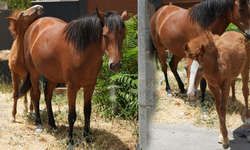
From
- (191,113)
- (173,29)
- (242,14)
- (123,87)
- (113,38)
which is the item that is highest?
(242,14)

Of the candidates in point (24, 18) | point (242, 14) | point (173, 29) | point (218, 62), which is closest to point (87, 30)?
point (218, 62)

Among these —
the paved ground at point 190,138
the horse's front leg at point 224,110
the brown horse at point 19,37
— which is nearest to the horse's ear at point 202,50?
the horse's front leg at point 224,110

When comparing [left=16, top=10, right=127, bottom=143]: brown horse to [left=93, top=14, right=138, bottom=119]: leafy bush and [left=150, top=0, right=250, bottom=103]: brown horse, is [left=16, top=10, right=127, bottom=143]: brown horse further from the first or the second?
[left=150, top=0, right=250, bottom=103]: brown horse

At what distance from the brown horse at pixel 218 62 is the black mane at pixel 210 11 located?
43cm

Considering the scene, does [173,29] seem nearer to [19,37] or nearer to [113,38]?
[113,38]

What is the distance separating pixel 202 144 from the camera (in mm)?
3807

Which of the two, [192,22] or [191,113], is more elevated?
[192,22]

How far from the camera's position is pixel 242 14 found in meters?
4.05

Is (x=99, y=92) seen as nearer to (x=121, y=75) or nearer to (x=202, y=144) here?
(x=121, y=75)

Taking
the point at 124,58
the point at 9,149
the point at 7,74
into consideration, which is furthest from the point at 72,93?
the point at 7,74

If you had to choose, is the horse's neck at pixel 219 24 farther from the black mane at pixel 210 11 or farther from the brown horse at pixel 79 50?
the brown horse at pixel 79 50

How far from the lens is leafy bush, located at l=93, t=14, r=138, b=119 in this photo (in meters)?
4.43

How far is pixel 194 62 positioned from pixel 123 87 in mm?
1946

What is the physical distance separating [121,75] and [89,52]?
48.2 inches
